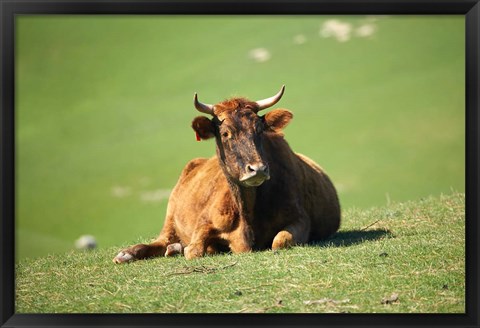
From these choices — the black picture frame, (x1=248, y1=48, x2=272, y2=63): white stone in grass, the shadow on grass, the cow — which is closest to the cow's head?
the cow

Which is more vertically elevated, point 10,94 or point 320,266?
point 10,94

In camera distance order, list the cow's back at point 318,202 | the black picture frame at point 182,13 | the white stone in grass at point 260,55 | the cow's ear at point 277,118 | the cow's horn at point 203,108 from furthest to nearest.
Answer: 1. the white stone in grass at point 260,55
2. the cow's back at point 318,202
3. the cow's ear at point 277,118
4. the cow's horn at point 203,108
5. the black picture frame at point 182,13

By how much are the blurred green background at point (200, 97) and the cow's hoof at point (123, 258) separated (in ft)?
75.4

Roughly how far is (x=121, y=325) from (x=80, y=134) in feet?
180

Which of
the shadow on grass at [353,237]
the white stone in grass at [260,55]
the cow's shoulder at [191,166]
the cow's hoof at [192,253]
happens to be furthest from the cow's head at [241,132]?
the white stone in grass at [260,55]

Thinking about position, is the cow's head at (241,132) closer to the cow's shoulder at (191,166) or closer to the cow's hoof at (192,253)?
the cow's hoof at (192,253)

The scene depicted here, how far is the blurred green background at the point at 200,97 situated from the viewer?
47.5 meters

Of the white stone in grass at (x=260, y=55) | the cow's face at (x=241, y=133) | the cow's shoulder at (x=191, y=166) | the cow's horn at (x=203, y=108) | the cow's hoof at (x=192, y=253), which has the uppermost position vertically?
the white stone in grass at (x=260, y=55)

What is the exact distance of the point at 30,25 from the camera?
67.1 m

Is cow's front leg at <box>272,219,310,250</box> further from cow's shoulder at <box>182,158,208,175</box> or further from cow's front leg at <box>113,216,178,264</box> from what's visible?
cow's shoulder at <box>182,158,208,175</box>

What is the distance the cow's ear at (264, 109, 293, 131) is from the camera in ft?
43.2

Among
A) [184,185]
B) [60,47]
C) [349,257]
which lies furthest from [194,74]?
[349,257]

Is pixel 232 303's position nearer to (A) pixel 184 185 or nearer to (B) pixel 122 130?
(A) pixel 184 185

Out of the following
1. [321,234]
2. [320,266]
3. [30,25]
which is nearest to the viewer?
[320,266]
